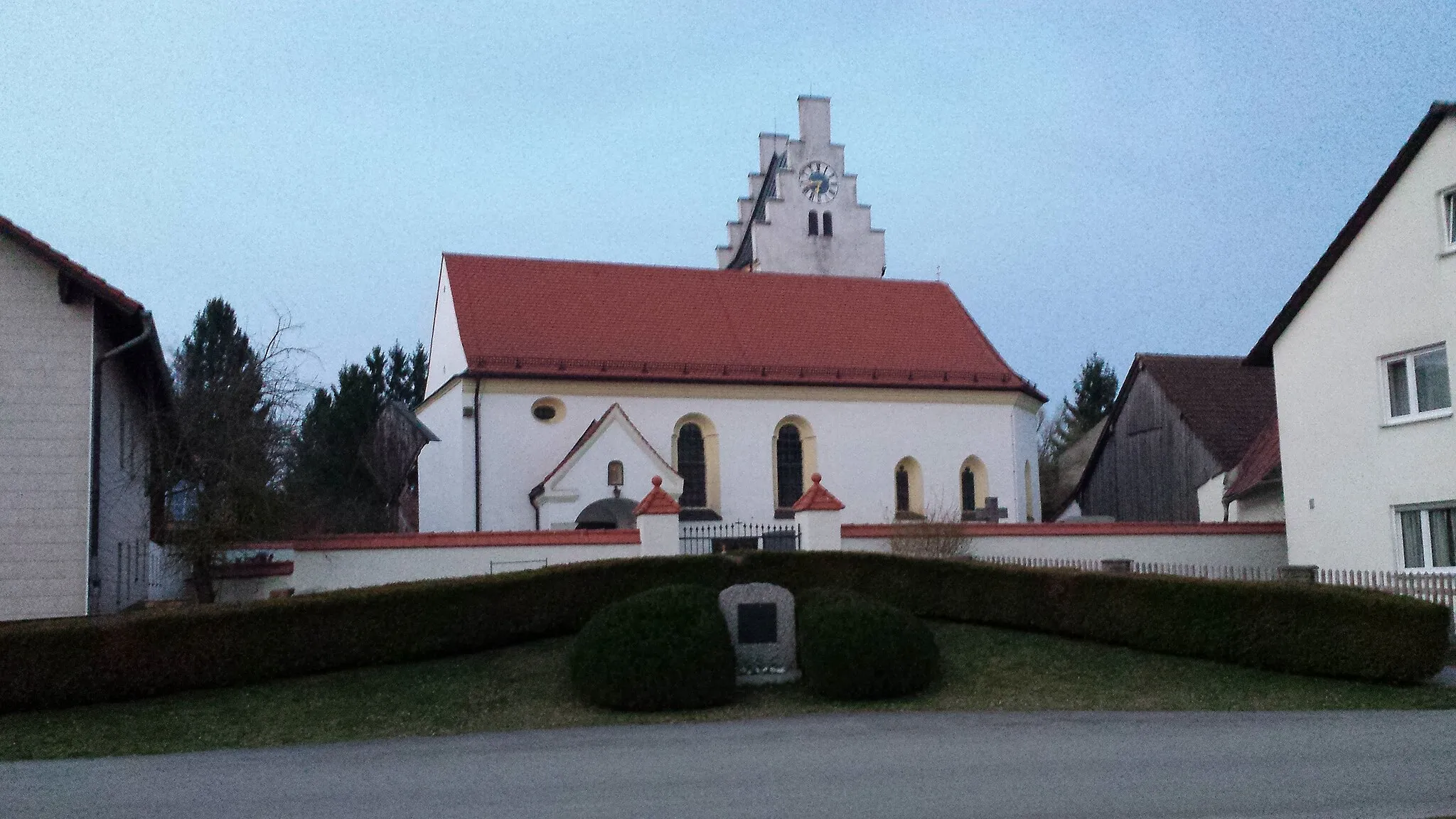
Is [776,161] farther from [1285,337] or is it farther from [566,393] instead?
[1285,337]

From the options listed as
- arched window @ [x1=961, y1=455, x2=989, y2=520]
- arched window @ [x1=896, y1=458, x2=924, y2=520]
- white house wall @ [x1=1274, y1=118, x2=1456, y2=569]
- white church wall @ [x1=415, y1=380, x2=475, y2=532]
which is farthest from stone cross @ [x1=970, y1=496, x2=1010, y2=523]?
white church wall @ [x1=415, y1=380, x2=475, y2=532]

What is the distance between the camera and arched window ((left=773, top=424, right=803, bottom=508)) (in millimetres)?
36844

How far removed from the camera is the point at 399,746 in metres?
14.1

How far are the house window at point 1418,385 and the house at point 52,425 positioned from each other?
67.3ft

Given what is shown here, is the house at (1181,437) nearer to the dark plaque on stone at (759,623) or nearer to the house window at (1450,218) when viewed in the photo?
the house window at (1450,218)

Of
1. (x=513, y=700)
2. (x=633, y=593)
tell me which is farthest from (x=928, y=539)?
(x=513, y=700)

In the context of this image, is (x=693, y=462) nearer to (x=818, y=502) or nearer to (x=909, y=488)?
(x=909, y=488)

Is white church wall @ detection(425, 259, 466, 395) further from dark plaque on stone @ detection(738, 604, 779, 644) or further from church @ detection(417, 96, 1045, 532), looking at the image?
dark plaque on stone @ detection(738, 604, 779, 644)

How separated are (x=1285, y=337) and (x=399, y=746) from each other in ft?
62.7

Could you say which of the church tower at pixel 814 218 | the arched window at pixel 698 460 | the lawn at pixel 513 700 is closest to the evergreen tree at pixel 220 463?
the lawn at pixel 513 700

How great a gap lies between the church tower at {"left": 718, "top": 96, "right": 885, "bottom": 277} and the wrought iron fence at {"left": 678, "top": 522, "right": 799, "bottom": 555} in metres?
23.0

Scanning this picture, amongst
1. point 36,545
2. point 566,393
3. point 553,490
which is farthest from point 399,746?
point 566,393

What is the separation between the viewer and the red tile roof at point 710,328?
35.0m

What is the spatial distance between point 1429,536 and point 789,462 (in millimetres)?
17942
